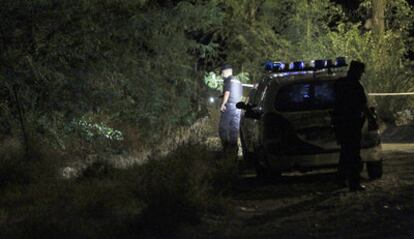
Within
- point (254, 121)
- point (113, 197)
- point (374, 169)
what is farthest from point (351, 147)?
point (113, 197)

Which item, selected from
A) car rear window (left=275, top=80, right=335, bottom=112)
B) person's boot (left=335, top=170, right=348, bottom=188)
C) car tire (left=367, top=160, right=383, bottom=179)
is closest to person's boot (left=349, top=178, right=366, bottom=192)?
person's boot (left=335, top=170, right=348, bottom=188)

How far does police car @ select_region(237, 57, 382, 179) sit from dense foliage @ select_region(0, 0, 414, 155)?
3.32 meters

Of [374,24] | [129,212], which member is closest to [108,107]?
[129,212]

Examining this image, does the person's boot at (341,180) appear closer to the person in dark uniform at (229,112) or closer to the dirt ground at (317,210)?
the dirt ground at (317,210)

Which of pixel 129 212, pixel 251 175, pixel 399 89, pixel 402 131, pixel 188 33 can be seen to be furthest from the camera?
pixel 399 89

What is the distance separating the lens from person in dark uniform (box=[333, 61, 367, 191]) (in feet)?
28.6

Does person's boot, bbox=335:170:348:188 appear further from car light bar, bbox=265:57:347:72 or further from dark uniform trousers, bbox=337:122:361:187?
car light bar, bbox=265:57:347:72

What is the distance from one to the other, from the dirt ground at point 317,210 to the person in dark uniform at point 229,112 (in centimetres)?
161

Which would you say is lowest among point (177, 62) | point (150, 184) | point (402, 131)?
point (402, 131)

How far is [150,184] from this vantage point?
816 centimetres

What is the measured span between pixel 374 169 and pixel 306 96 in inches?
52.0

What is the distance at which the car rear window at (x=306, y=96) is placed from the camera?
32.0 ft

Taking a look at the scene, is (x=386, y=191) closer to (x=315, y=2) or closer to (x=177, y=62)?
(x=177, y=62)

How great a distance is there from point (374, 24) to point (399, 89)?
98.7 inches
